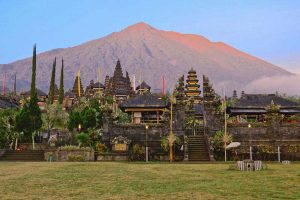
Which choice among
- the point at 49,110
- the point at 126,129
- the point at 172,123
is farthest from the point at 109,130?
the point at 49,110

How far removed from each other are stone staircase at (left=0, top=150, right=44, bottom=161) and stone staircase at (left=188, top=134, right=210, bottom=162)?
15118 millimetres

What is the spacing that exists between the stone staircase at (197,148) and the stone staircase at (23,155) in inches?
595

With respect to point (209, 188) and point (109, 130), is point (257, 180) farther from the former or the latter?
point (109, 130)

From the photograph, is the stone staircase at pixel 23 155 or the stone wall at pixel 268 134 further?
the stone wall at pixel 268 134

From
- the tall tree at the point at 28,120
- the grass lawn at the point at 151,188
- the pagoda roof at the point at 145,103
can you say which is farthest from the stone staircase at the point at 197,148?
the grass lawn at the point at 151,188

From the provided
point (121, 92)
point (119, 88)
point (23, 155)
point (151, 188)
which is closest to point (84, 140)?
point (23, 155)

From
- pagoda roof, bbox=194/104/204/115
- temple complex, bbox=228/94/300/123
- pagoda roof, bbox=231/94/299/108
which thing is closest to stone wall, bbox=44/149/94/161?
temple complex, bbox=228/94/300/123

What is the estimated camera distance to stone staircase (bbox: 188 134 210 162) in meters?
40.7

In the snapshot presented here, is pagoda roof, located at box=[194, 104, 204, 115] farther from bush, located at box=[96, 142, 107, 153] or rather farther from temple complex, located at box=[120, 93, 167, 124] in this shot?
bush, located at box=[96, 142, 107, 153]

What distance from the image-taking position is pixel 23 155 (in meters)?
44.7

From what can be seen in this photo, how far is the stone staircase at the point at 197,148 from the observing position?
Answer: 40.7m

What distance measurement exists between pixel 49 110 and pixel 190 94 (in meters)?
36.5

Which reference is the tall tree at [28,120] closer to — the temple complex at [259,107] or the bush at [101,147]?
the bush at [101,147]

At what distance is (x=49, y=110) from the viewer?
6016 cm
